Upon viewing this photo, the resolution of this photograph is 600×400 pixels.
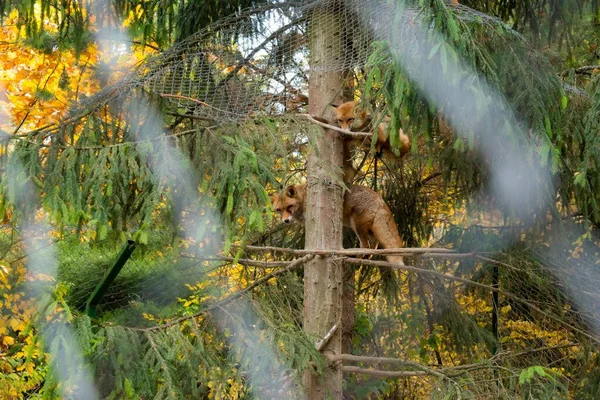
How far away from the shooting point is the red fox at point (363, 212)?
6.55m

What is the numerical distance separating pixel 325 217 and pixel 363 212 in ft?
1.93

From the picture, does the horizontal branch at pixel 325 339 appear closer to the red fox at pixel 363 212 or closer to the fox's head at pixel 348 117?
the red fox at pixel 363 212

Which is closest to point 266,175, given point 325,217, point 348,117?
point 325,217

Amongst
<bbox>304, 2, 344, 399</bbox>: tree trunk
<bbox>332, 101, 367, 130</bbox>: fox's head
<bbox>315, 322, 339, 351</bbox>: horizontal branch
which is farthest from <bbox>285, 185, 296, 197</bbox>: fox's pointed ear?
<bbox>315, 322, 339, 351</bbox>: horizontal branch

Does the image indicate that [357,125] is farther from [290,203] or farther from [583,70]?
[583,70]

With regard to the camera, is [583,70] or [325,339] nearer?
[325,339]

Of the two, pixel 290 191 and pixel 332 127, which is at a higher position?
pixel 332 127

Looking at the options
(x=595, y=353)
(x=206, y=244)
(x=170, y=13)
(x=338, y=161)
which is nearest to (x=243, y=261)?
(x=206, y=244)

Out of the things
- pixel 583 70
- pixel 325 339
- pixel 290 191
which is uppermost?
pixel 583 70

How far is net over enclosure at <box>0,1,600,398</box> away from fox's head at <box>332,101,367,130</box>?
29 centimetres

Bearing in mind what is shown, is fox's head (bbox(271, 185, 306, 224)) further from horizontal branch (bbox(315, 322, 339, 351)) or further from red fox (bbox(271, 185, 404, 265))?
horizontal branch (bbox(315, 322, 339, 351))

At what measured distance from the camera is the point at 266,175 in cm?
472

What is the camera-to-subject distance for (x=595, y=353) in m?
7.29

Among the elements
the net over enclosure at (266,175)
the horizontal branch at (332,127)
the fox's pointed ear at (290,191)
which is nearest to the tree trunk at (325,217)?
the net over enclosure at (266,175)
